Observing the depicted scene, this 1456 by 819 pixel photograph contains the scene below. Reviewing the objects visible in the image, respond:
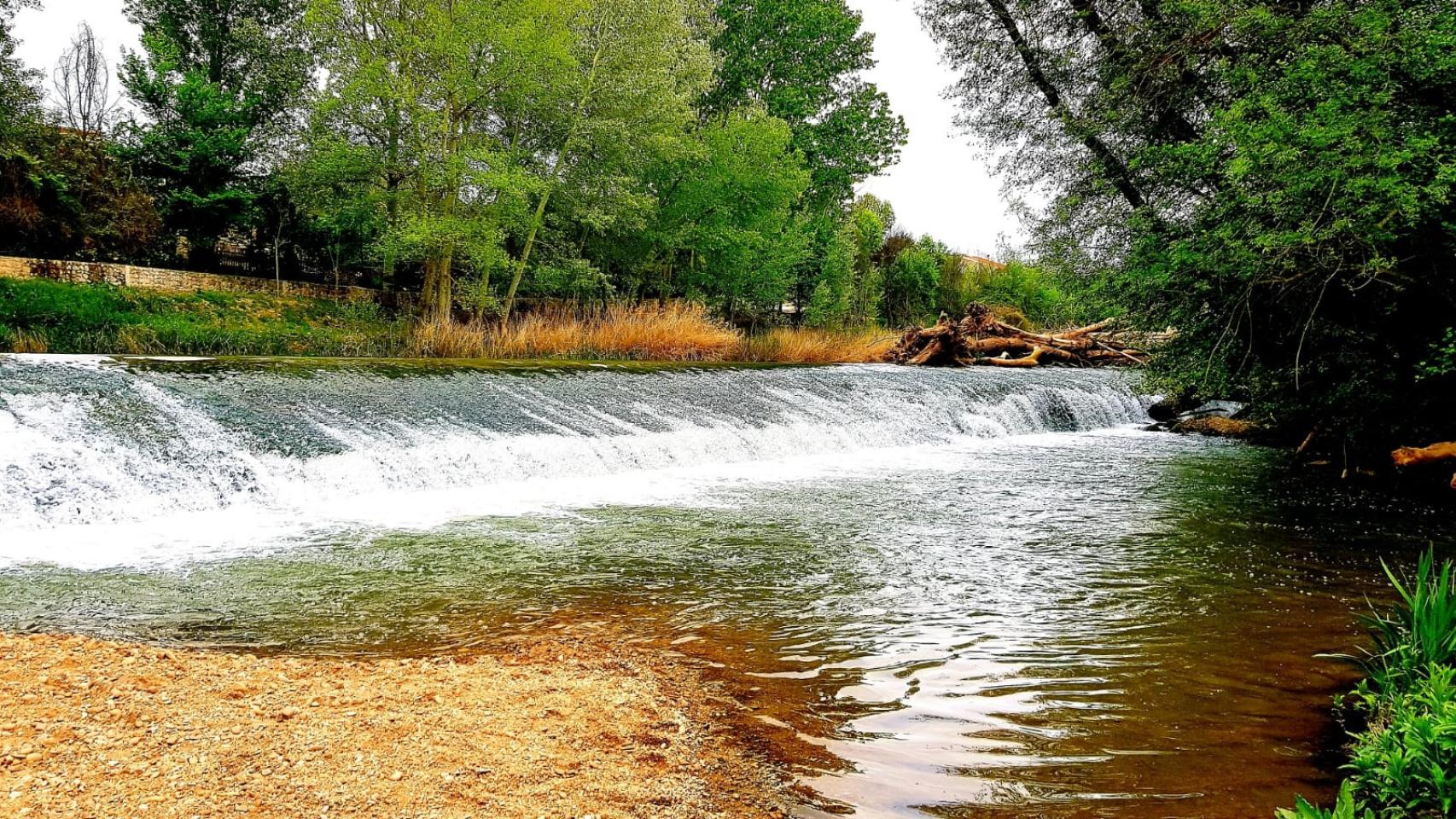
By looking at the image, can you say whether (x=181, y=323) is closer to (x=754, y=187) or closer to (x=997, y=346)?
(x=754, y=187)

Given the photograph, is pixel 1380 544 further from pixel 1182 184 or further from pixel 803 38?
pixel 803 38

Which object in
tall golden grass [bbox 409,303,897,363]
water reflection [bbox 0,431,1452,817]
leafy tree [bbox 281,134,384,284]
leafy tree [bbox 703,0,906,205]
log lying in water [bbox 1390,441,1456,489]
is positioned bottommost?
water reflection [bbox 0,431,1452,817]

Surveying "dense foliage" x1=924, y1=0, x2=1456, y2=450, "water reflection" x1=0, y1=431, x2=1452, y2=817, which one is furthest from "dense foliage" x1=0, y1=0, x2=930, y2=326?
"water reflection" x1=0, y1=431, x2=1452, y2=817

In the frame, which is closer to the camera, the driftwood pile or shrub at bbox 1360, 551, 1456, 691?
shrub at bbox 1360, 551, 1456, 691

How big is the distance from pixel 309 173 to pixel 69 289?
6.86 metres

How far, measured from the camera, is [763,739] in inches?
115

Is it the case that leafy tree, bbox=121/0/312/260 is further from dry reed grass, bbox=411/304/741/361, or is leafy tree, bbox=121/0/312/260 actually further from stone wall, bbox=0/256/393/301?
dry reed grass, bbox=411/304/741/361

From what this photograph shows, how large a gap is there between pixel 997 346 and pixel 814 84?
50.5 feet

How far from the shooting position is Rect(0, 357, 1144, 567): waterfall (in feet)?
21.1

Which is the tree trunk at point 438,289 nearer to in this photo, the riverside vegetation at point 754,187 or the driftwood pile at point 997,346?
the riverside vegetation at point 754,187

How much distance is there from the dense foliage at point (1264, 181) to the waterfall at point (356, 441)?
482 centimetres

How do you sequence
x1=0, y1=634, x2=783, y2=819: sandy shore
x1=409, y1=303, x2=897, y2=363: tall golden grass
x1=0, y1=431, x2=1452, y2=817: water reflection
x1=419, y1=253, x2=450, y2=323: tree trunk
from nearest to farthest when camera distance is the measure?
x1=0, y1=634, x2=783, y2=819: sandy shore, x1=0, y1=431, x2=1452, y2=817: water reflection, x1=409, y1=303, x2=897, y2=363: tall golden grass, x1=419, y1=253, x2=450, y2=323: tree trunk

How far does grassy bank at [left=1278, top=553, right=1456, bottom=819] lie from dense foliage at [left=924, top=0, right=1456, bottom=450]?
4550 millimetres

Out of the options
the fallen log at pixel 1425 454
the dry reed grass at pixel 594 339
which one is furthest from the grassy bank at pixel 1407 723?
the dry reed grass at pixel 594 339
